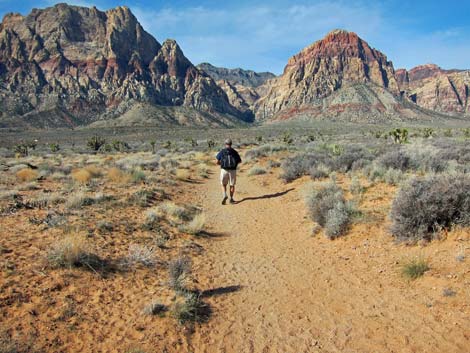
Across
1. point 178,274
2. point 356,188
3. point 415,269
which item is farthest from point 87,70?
point 415,269

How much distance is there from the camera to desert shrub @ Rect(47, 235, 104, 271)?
5129 millimetres

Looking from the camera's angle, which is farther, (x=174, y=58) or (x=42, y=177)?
(x=174, y=58)

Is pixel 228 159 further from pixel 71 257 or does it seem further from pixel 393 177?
pixel 71 257

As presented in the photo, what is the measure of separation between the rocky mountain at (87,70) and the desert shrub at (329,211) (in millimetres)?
116261

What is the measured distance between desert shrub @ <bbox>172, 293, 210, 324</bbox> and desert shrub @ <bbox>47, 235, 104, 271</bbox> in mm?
1746

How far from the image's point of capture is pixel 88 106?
130750mm

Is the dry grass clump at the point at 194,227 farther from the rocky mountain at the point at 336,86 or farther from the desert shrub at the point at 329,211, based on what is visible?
the rocky mountain at the point at 336,86

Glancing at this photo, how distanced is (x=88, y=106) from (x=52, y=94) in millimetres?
15301

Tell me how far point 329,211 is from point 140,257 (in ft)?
14.4

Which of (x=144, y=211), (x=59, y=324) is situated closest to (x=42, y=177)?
(x=144, y=211)

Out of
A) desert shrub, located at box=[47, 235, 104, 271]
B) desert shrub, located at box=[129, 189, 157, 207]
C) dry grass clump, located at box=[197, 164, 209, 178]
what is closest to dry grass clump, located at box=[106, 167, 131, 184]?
desert shrub, located at box=[129, 189, 157, 207]

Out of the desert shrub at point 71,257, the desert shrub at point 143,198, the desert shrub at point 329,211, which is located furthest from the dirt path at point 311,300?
the desert shrub at point 143,198

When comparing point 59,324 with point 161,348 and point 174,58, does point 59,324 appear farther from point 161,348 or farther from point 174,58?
point 174,58

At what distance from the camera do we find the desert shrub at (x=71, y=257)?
5129 mm
